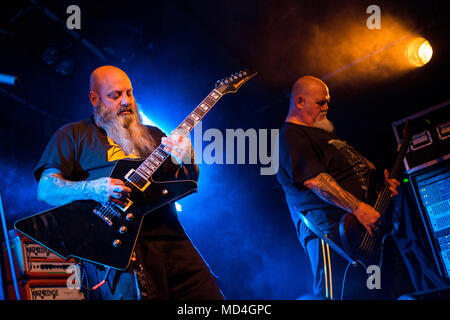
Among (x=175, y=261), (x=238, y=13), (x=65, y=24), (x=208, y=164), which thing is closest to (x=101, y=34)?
(x=65, y=24)

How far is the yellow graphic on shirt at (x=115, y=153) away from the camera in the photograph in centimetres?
261

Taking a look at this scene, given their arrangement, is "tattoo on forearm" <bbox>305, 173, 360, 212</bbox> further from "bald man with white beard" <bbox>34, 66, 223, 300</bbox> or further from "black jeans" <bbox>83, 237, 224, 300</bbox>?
"black jeans" <bbox>83, 237, 224, 300</bbox>

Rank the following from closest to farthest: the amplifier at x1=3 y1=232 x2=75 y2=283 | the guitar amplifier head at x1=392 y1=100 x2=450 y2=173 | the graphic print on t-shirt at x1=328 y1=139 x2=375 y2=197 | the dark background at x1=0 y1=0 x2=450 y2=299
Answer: the amplifier at x1=3 y1=232 x2=75 y2=283 < the graphic print on t-shirt at x1=328 y1=139 x2=375 y2=197 < the guitar amplifier head at x1=392 y1=100 x2=450 y2=173 < the dark background at x1=0 y1=0 x2=450 y2=299

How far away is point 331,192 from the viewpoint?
2.96 m

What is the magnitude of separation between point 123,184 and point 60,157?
18.4 inches

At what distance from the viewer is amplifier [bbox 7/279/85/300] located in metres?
2.70

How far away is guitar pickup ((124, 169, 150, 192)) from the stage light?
2888 millimetres

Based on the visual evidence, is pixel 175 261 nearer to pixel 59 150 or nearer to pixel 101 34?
pixel 59 150

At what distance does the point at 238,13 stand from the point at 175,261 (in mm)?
2494

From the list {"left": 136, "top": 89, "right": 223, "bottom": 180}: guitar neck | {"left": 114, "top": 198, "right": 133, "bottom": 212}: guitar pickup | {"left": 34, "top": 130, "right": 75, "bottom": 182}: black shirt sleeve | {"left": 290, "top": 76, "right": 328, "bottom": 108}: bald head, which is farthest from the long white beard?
{"left": 34, "top": 130, "right": 75, "bottom": 182}: black shirt sleeve

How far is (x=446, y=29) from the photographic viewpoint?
373cm
